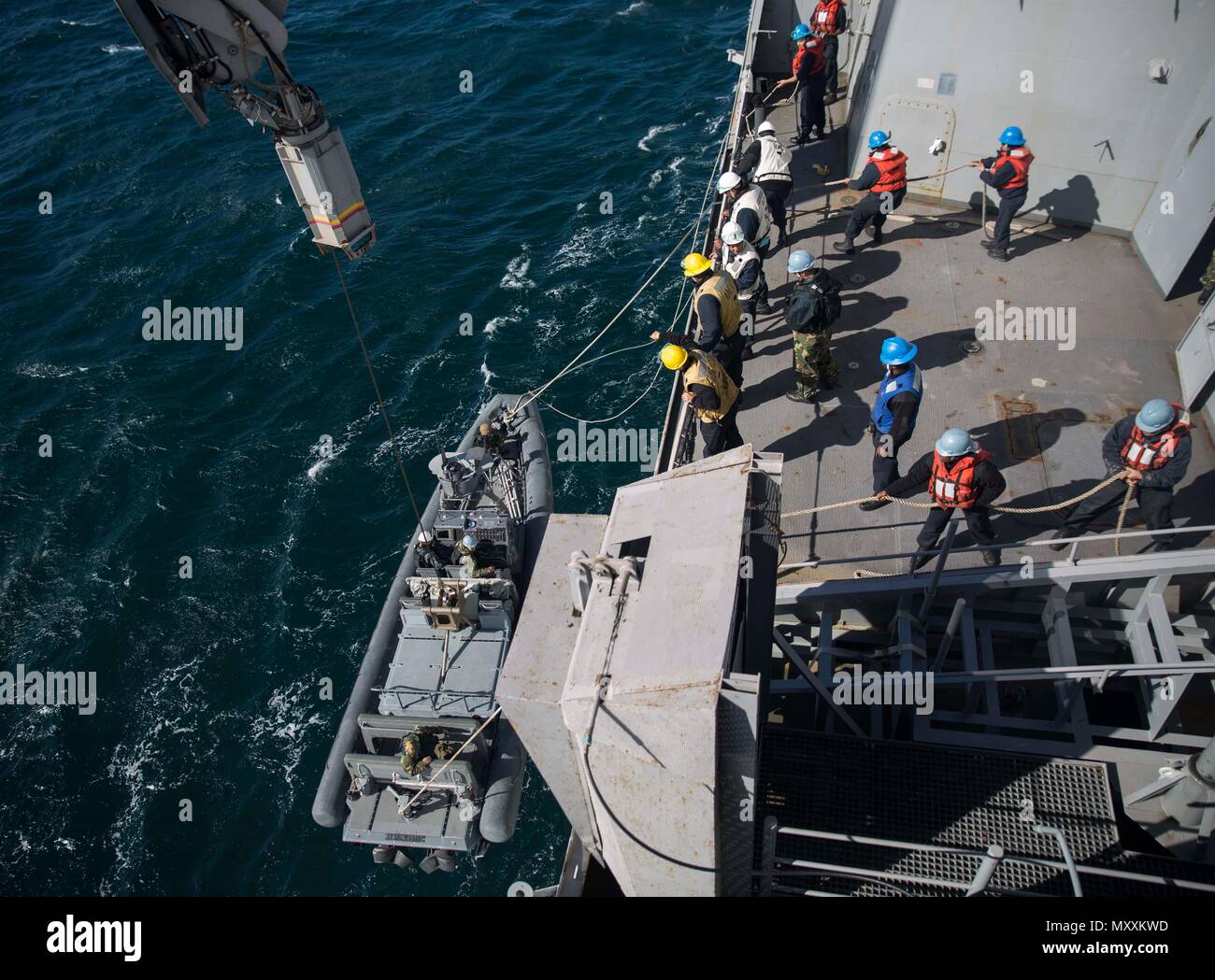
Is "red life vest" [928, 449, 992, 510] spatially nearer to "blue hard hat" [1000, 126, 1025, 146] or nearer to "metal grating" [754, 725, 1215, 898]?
"metal grating" [754, 725, 1215, 898]

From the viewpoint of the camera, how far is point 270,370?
1909 cm

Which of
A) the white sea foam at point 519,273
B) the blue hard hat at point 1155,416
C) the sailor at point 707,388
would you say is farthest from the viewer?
the white sea foam at point 519,273

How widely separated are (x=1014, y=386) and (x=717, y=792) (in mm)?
7911

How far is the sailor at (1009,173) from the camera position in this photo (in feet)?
36.8

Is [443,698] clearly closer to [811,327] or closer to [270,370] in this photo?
[811,327]

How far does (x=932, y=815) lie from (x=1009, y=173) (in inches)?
351

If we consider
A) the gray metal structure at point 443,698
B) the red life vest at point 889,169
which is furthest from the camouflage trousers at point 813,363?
the gray metal structure at point 443,698

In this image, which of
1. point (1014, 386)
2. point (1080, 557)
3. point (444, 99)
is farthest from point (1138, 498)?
point (444, 99)

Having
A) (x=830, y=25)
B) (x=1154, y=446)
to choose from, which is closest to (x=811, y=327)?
(x=1154, y=446)

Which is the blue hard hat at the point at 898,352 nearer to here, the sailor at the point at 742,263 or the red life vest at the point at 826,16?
the sailor at the point at 742,263

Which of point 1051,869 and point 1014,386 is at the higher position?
point 1014,386

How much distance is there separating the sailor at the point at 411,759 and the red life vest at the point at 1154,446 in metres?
8.23

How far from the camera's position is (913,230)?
1307 cm

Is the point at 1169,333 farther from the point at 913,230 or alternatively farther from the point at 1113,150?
the point at 913,230
